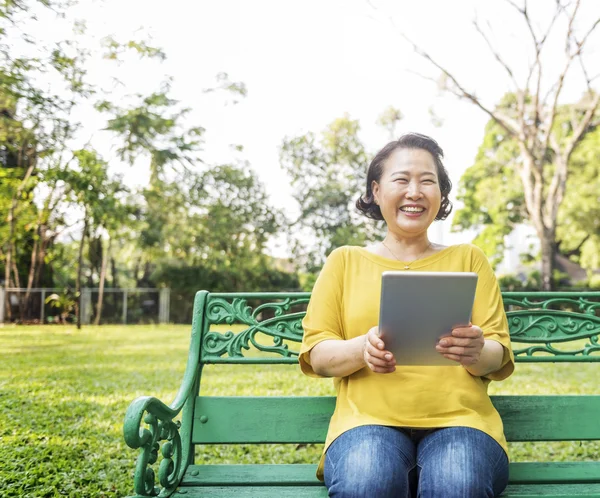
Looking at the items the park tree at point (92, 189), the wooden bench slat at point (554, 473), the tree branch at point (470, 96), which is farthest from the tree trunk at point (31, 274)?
the wooden bench slat at point (554, 473)

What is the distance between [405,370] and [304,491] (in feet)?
1.66

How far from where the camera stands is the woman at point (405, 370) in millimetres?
1591

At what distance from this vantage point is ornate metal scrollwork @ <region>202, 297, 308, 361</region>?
234cm

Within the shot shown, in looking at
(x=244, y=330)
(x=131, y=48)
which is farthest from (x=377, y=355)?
(x=131, y=48)

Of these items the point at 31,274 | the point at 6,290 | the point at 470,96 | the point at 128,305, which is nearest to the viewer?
the point at 6,290

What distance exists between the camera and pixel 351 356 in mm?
1738

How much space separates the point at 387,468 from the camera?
1.58m

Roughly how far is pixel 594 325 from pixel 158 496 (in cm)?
180

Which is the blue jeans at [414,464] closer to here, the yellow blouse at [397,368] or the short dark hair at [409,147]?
the yellow blouse at [397,368]

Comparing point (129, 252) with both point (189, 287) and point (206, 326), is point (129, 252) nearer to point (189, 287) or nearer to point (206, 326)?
point (189, 287)

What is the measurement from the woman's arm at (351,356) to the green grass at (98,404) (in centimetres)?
187

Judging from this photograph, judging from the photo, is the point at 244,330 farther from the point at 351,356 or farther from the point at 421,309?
the point at 421,309

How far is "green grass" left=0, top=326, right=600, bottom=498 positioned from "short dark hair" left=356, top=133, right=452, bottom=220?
6.81ft

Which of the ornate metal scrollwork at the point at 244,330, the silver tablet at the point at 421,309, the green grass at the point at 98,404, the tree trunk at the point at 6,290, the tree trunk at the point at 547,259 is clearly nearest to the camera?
the silver tablet at the point at 421,309
